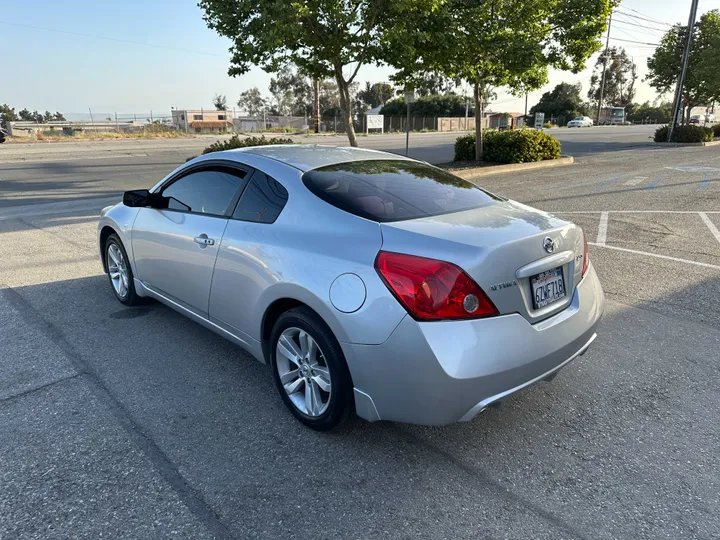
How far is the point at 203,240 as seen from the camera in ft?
11.6

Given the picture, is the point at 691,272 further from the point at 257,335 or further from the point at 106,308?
the point at 106,308

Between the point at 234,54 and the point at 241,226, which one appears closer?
the point at 241,226

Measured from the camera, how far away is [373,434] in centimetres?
298

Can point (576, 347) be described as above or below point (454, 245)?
below

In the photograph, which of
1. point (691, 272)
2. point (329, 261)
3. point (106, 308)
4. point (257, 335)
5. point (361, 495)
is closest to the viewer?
point (361, 495)

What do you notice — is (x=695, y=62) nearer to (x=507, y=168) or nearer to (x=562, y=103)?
(x=507, y=168)

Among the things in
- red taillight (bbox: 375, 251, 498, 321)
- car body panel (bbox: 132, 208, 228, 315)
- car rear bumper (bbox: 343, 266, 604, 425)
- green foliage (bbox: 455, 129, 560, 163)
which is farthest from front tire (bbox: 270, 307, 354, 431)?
green foliage (bbox: 455, 129, 560, 163)

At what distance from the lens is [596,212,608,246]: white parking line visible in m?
7.27

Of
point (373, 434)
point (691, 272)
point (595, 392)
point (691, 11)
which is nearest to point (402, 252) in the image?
point (373, 434)

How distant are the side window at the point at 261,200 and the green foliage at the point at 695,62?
116 ft

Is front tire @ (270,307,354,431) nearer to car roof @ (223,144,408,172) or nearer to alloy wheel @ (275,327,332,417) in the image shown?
alloy wheel @ (275,327,332,417)

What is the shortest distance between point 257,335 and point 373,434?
0.91 metres

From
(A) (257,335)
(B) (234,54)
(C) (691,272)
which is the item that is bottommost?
(C) (691,272)

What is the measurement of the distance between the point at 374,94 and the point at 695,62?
7254cm
